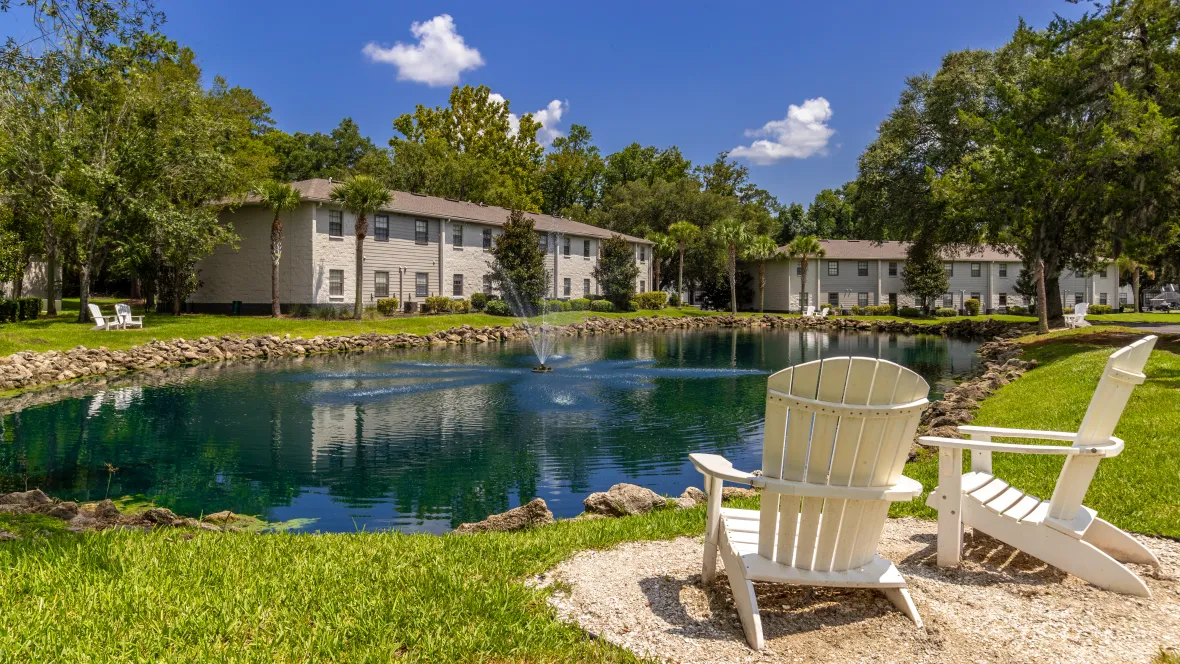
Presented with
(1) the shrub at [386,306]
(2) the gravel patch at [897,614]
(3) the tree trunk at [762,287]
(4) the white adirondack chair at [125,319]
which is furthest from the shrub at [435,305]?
(2) the gravel patch at [897,614]

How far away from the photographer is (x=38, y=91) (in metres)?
10.5

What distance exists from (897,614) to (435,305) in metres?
37.0

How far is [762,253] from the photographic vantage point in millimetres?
56375

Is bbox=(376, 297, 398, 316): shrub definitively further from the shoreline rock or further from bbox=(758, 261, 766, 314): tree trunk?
bbox=(758, 261, 766, 314): tree trunk

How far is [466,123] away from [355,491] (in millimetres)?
60169

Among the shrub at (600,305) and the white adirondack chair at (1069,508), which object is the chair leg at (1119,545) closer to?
the white adirondack chair at (1069,508)

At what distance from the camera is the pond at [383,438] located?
9.00m

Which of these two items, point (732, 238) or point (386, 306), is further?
point (732, 238)

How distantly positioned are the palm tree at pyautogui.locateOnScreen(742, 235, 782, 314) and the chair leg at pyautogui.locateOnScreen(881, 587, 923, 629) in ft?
172

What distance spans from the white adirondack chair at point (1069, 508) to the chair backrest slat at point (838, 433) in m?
0.96

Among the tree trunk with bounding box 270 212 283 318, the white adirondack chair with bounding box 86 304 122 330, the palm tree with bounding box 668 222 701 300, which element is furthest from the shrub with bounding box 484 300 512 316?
the white adirondack chair with bounding box 86 304 122 330

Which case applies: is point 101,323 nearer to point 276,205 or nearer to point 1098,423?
point 276,205

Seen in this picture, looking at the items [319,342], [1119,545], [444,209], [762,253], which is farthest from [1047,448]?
[762,253]

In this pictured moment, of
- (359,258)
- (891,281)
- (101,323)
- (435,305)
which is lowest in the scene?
(101,323)
